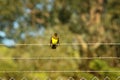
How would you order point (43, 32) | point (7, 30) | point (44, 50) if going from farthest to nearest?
point (7, 30)
point (43, 32)
point (44, 50)

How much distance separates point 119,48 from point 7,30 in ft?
13.8

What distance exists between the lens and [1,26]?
15.6 meters

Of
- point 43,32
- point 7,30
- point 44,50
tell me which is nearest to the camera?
point 44,50

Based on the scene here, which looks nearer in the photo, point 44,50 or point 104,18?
point 44,50

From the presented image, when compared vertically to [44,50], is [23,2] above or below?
above

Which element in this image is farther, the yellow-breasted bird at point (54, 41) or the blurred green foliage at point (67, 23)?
the blurred green foliage at point (67, 23)

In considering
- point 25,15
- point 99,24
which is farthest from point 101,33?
point 25,15

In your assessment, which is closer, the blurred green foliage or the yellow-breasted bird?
the yellow-breasted bird

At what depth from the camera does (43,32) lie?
46.0 ft

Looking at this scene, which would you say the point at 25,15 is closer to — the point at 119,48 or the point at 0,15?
the point at 0,15

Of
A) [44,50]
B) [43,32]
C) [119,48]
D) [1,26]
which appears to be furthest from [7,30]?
[119,48]

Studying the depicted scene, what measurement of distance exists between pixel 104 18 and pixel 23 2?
3171 mm

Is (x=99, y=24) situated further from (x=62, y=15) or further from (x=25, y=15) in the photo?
(x=25, y=15)

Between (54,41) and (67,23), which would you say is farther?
(67,23)
